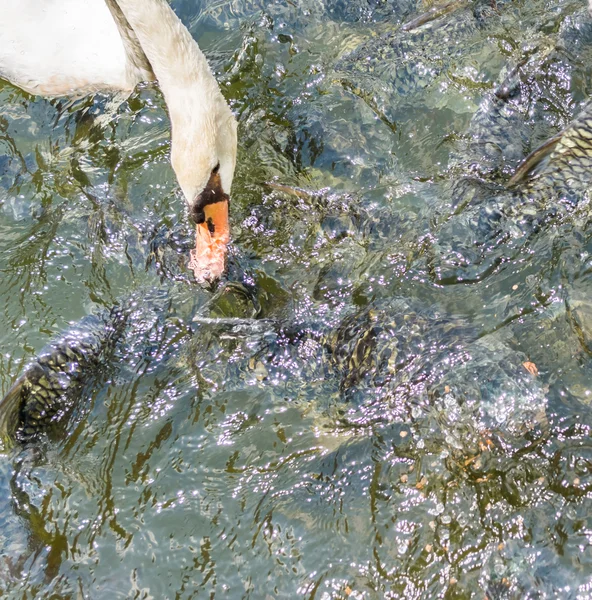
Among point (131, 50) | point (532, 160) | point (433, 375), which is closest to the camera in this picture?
point (433, 375)

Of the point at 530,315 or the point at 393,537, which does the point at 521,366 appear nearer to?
the point at 530,315

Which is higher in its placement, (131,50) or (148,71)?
(131,50)

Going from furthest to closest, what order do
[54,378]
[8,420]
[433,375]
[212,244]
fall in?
[212,244], [54,378], [8,420], [433,375]

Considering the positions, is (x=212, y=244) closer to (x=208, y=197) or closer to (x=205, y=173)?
(x=208, y=197)

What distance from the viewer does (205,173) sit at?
3.61 m

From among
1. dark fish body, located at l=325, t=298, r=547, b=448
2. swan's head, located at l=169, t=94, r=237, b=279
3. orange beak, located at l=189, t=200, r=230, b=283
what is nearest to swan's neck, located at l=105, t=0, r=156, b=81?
swan's head, located at l=169, t=94, r=237, b=279

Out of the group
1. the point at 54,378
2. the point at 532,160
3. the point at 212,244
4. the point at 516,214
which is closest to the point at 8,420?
the point at 54,378

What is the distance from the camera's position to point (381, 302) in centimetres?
344

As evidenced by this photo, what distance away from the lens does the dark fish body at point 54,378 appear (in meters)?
3.25

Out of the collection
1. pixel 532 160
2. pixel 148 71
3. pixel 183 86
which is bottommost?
pixel 532 160

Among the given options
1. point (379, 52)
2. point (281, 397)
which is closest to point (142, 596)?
point (281, 397)

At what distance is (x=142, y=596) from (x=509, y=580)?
4.90ft

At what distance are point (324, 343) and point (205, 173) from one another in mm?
1149

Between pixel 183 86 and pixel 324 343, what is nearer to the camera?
pixel 324 343
